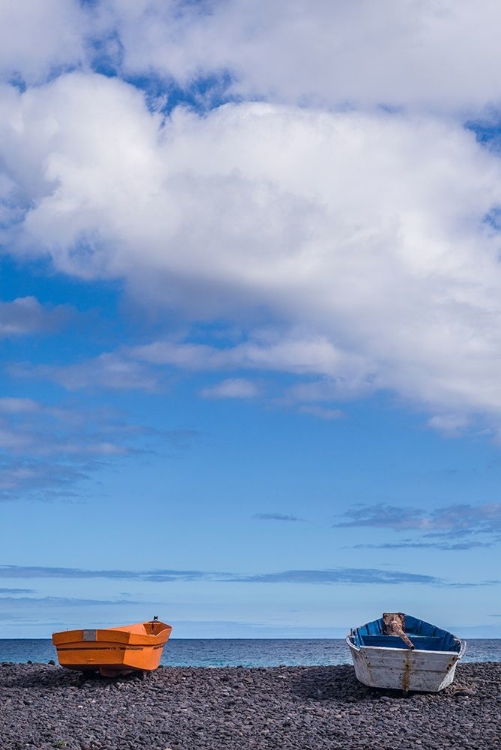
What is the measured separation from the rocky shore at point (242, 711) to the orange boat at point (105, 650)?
1.34 ft

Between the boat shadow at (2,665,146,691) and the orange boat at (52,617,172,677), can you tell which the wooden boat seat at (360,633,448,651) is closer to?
the orange boat at (52,617,172,677)

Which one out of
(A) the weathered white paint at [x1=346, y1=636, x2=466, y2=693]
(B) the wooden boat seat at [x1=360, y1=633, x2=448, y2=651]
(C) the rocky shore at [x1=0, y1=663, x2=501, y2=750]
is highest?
(B) the wooden boat seat at [x1=360, y1=633, x2=448, y2=651]


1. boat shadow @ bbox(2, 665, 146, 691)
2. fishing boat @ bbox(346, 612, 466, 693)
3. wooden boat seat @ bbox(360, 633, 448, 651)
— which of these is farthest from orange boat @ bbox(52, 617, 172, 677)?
wooden boat seat @ bbox(360, 633, 448, 651)

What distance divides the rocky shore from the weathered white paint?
334 mm

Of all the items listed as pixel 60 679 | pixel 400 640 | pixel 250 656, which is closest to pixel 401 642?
pixel 400 640

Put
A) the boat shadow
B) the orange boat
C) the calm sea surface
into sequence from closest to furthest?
the orange boat → the boat shadow → the calm sea surface

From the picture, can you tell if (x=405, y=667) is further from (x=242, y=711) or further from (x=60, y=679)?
(x=60, y=679)

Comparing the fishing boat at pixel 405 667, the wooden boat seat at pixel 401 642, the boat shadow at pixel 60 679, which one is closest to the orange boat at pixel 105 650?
the boat shadow at pixel 60 679

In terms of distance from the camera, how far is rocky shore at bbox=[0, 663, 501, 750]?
15.6m

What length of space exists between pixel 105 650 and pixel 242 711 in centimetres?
453

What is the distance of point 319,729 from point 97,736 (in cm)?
433

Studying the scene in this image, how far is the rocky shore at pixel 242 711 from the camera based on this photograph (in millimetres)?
15594

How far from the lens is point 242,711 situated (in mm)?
18016

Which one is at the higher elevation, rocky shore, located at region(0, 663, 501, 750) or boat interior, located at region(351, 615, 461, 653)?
boat interior, located at region(351, 615, 461, 653)
